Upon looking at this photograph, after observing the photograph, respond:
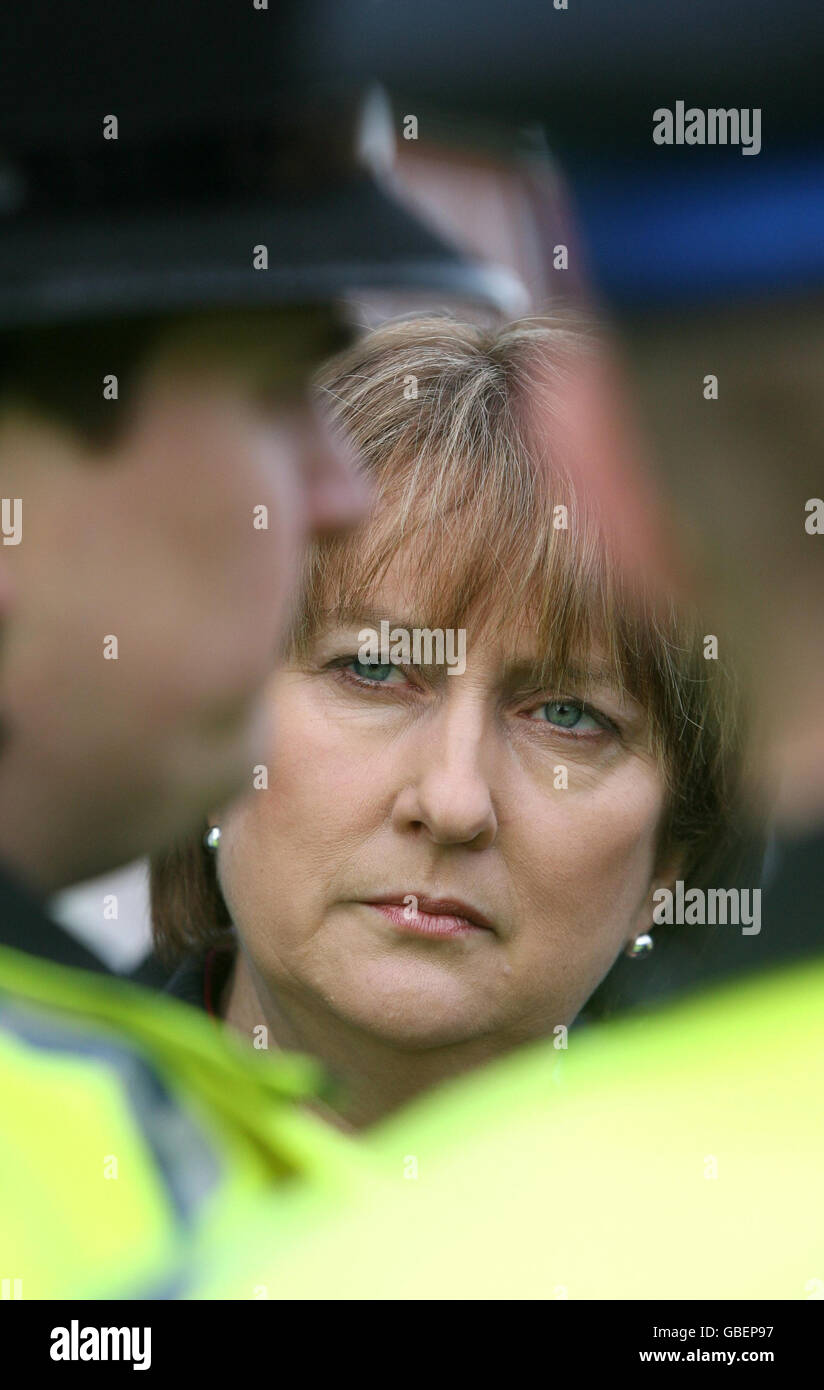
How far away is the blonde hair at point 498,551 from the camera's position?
153 centimetres

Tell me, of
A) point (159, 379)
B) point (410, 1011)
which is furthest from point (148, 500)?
point (410, 1011)

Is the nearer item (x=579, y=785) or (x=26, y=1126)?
(x=26, y=1126)

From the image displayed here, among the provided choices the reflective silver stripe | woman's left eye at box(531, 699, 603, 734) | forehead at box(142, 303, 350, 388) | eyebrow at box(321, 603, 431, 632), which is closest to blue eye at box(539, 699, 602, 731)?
woman's left eye at box(531, 699, 603, 734)

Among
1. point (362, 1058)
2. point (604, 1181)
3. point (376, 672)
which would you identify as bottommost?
point (604, 1181)

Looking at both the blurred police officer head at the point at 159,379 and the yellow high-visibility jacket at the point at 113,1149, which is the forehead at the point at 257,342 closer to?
the blurred police officer head at the point at 159,379

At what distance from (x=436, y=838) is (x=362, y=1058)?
0.24 metres

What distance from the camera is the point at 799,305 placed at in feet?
5.12

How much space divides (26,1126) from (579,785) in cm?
61

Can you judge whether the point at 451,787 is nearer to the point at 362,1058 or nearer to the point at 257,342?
the point at 362,1058

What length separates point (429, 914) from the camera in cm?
151

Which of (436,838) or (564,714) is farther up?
(564,714)

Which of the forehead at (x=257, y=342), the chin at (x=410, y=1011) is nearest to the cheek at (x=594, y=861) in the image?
the chin at (x=410, y=1011)
